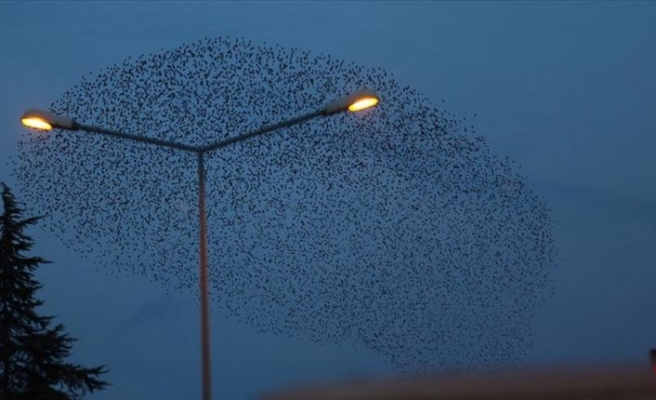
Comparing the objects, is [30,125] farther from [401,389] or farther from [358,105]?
[401,389]

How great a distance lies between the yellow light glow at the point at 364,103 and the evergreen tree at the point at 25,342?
15.0 metres

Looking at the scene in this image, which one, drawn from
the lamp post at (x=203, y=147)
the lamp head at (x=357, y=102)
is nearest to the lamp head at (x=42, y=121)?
the lamp post at (x=203, y=147)

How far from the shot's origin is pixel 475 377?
21547mm

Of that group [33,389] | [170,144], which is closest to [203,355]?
[170,144]

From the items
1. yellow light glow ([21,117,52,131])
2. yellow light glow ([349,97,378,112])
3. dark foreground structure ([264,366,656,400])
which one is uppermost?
yellow light glow ([21,117,52,131])

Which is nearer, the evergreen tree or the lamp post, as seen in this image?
the lamp post

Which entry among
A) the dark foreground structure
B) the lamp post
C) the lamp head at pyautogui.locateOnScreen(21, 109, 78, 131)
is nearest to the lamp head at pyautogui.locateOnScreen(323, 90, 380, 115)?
the lamp post

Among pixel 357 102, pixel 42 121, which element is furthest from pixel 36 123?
pixel 357 102

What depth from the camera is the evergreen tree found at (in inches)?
1051

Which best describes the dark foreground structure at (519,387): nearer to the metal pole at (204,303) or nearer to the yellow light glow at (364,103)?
the metal pole at (204,303)

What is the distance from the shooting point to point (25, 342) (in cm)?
2709

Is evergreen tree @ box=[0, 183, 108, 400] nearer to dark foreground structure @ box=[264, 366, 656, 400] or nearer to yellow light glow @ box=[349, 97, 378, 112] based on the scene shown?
dark foreground structure @ box=[264, 366, 656, 400]

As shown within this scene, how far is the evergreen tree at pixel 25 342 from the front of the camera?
87.6 ft

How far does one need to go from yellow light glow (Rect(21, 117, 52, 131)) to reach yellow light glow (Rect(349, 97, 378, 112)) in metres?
4.34
